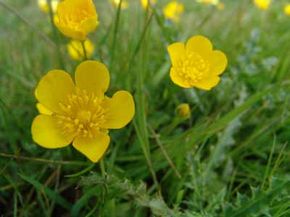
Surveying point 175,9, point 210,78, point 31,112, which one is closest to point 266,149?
point 210,78

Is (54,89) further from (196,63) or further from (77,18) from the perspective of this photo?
(196,63)

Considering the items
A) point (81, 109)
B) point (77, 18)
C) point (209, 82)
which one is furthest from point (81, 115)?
point (209, 82)

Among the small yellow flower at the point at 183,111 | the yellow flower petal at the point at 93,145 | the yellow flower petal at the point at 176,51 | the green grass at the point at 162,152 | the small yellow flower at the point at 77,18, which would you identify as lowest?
the green grass at the point at 162,152

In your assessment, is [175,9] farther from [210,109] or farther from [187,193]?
[187,193]

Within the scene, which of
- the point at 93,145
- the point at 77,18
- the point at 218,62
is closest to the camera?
the point at 93,145

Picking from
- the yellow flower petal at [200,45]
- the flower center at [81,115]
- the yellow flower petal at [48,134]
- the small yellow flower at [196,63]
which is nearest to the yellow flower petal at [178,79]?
the small yellow flower at [196,63]

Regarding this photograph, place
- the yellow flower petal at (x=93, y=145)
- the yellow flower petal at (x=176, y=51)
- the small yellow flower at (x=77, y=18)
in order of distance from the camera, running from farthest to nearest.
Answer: the yellow flower petal at (x=176, y=51) < the small yellow flower at (x=77, y=18) < the yellow flower petal at (x=93, y=145)

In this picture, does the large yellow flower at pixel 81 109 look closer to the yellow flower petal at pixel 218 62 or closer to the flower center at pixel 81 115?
the flower center at pixel 81 115
